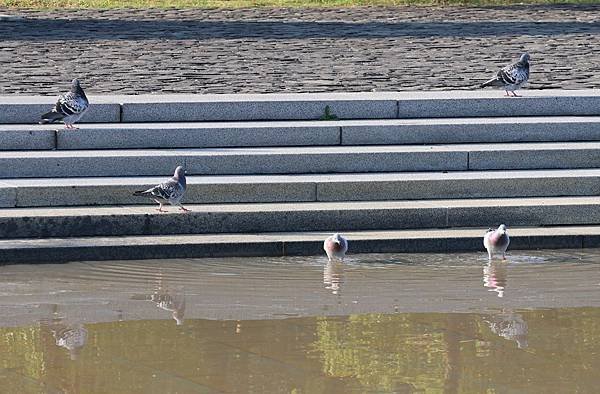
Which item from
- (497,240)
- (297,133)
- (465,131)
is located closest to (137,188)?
(297,133)

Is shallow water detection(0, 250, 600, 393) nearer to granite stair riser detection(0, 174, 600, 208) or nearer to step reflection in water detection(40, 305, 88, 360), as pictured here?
step reflection in water detection(40, 305, 88, 360)

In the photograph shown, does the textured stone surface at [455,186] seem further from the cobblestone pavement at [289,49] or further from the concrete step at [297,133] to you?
the cobblestone pavement at [289,49]

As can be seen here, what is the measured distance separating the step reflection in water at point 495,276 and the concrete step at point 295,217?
111 centimetres

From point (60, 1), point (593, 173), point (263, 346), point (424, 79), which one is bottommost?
point (263, 346)

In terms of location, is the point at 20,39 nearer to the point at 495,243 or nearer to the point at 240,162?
the point at 240,162

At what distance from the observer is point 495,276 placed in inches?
400

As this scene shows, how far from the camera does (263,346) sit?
787 cm

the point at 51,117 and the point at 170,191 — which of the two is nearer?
the point at 170,191

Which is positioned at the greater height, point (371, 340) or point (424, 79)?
point (424, 79)

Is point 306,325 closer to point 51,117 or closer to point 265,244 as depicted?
point 265,244

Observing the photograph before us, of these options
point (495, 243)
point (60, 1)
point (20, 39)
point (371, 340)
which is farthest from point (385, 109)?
point (60, 1)

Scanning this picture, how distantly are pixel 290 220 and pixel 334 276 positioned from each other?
1.44 m

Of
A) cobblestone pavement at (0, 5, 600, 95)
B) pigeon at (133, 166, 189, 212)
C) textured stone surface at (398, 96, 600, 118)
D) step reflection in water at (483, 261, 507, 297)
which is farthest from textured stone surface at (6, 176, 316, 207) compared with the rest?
cobblestone pavement at (0, 5, 600, 95)

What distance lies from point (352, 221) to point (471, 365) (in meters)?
4.26
